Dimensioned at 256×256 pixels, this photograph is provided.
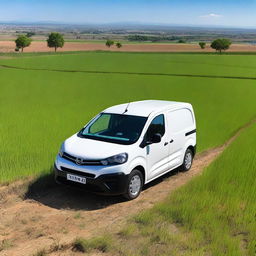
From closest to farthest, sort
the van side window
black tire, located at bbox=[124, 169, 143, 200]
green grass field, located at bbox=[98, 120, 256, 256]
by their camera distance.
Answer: green grass field, located at bbox=[98, 120, 256, 256] < black tire, located at bbox=[124, 169, 143, 200] < the van side window

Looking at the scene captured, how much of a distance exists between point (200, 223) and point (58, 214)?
7.96ft

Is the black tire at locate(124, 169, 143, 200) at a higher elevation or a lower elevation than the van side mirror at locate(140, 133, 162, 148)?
lower

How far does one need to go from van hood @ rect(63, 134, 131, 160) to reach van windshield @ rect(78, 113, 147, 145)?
7.3 inches

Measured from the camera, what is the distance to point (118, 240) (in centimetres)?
510

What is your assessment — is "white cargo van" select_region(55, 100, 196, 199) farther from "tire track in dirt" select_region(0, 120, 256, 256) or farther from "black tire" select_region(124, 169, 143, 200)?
"tire track in dirt" select_region(0, 120, 256, 256)

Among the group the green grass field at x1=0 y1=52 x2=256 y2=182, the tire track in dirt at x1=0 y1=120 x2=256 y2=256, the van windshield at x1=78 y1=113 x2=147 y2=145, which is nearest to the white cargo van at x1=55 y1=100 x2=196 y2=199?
the van windshield at x1=78 y1=113 x2=147 y2=145

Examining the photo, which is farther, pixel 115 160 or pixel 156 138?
pixel 156 138

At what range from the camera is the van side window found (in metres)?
7.37

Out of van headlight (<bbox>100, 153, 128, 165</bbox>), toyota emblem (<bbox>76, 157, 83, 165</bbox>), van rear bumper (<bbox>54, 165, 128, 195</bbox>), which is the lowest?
van rear bumper (<bbox>54, 165, 128, 195</bbox>)

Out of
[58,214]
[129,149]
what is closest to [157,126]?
[129,149]

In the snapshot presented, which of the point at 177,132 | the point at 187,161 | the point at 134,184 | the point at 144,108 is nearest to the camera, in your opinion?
the point at 134,184

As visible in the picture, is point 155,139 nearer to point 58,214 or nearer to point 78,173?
point 78,173

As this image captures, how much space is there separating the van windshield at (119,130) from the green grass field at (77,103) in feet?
4.45

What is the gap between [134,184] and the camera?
22.1 feet
